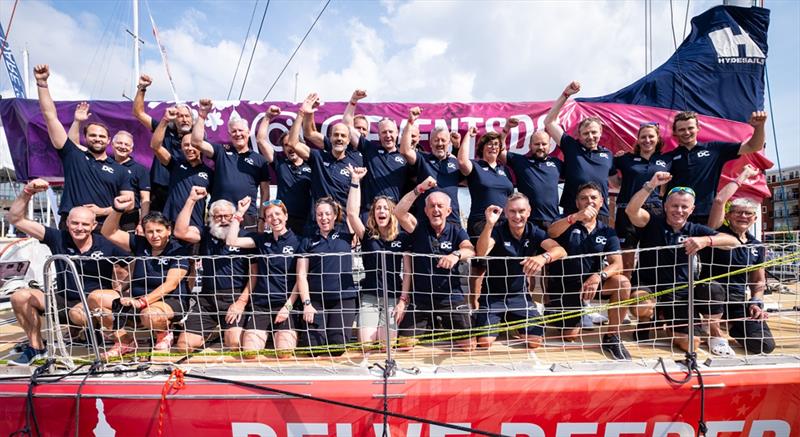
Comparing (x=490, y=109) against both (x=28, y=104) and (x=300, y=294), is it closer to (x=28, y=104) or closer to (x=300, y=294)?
(x=300, y=294)

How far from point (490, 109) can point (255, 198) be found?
11.0 feet

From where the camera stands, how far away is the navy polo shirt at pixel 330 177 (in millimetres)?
4617

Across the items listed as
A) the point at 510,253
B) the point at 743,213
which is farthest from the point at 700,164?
the point at 510,253

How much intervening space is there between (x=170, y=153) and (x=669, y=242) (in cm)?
529

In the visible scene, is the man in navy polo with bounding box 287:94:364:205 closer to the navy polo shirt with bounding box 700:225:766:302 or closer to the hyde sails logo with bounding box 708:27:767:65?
the navy polo shirt with bounding box 700:225:766:302

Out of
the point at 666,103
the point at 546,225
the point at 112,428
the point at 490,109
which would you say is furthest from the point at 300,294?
the point at 666,103

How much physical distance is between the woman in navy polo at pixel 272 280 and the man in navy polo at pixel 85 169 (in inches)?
71.4

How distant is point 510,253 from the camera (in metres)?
3.64

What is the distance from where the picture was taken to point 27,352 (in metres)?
3.41

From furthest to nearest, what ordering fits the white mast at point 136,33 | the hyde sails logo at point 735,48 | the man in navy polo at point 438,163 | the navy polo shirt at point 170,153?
1. the white mast at point 136,33
2. the hyde sails logo at point 735,48
3. the navy polo shirt at point 170,153
4. the man in navy polo at point 438,163

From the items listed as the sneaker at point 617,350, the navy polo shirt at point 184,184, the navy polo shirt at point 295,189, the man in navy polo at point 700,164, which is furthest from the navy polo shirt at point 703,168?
the navy polo shirt at point 184,184

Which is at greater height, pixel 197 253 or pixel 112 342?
pixel 197 253

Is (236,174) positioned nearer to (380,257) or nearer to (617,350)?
(380,257)

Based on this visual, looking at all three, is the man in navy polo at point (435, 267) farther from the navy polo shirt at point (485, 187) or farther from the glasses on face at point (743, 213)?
the glasses on face at point (743, 213)
